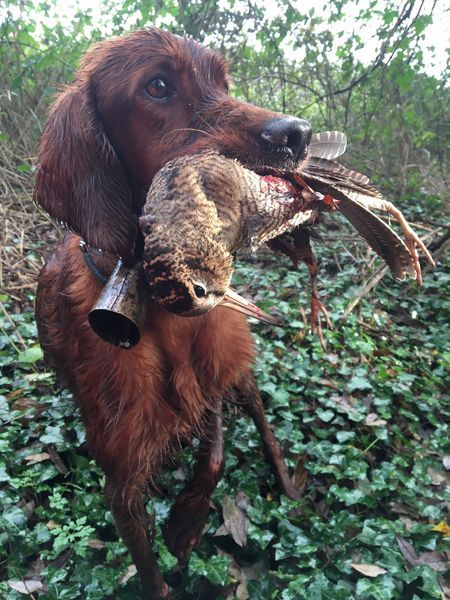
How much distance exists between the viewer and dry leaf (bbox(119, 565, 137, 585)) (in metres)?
2.04

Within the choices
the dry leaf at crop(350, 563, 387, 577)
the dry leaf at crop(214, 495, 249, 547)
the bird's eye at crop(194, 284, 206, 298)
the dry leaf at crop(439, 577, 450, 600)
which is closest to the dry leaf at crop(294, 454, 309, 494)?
the dry leaf at crop(214, 495, 249, 547)

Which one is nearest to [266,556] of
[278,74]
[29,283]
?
[29,283]

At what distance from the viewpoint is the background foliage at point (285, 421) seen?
2.04m

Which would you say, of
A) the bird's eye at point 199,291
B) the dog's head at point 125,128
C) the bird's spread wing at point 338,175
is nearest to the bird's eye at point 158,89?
the dog's head at point 125,128

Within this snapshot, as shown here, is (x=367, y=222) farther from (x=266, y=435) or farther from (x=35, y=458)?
(x=35, y=458)

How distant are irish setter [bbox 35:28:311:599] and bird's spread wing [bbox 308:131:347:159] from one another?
36 centimetres

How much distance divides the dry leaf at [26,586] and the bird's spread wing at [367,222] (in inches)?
71.5

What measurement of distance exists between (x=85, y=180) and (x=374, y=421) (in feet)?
6.50

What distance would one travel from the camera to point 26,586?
196 cm

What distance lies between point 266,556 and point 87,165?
1.74 metres

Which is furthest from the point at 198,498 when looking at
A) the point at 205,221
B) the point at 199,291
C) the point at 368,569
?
the point at 205,221

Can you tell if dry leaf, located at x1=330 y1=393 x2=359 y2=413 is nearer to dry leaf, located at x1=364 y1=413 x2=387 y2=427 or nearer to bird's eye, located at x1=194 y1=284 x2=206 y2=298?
dry leaf, located at x1=364 y1=413 x2=387 y2=427

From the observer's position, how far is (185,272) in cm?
116

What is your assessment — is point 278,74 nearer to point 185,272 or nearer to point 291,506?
point 291,506
